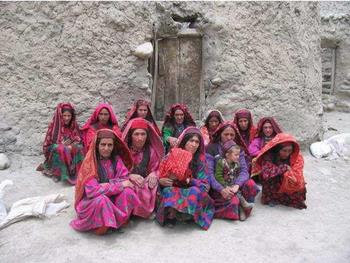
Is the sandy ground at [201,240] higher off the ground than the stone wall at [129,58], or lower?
lower

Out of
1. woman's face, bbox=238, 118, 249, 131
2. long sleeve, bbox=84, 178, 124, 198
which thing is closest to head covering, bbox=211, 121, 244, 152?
woman's face, bbox=238, 118, 249, 131

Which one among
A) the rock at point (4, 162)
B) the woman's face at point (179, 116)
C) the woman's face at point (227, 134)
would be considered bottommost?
the rock at point (4, 162)

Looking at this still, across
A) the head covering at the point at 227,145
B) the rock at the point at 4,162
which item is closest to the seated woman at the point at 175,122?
the head covering at the point at 227,145

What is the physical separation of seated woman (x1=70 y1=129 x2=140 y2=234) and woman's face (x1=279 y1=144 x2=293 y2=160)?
61.8 inches

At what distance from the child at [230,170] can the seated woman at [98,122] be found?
58.9 inches

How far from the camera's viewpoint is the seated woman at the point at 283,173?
3.79 metres

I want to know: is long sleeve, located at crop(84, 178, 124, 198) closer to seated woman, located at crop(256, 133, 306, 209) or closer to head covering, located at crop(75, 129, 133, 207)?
head covering, located at crop(75, 129, 133, 207)

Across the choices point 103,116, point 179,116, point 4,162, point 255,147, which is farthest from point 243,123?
point 4,162

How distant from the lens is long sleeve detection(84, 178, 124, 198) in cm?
322

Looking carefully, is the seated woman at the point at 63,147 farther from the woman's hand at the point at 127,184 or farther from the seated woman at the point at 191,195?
the seated woman at the point at 191,195

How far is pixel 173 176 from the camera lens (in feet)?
11.3

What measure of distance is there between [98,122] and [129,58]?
1034mm

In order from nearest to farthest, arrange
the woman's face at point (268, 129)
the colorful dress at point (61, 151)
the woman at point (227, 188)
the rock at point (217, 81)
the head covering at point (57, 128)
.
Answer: the woman at point (227, 188), the colorful dress at point (61, 151), the head covering at point (57, 128), the woman's face at point (268, 129), the rock at point (217, 81)

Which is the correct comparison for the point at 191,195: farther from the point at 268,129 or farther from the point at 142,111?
the point at 142,111
